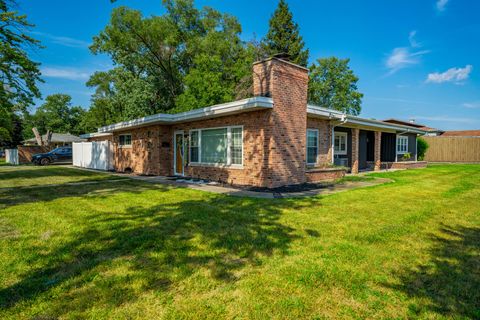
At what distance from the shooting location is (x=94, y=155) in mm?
20234

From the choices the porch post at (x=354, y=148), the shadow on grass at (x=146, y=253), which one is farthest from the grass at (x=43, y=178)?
the porch post at (x=354, y=148)

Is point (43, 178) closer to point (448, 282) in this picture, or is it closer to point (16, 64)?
point (16, 64)

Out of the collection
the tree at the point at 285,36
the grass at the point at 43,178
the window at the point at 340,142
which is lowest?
the grass at the point at 43,178

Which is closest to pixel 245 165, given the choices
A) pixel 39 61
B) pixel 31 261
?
pixel 31 261

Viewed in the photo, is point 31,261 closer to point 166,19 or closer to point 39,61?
point 39,61

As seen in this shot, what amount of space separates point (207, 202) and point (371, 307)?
16.1 feet

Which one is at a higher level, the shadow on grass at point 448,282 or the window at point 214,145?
the window at point 214,145

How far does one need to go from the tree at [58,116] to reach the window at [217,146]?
50.7 metres

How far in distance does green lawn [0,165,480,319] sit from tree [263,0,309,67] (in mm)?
26536

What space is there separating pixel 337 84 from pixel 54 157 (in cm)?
3741

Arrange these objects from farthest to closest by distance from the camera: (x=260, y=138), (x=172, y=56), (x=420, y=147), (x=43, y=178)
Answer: (x=172, y=56) < (x=420, y=147) < (x=43, y=178) < (x=260, y=138)

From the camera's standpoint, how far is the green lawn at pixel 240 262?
7.98ft

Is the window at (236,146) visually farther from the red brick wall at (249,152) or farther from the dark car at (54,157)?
the dark car at (54,157)

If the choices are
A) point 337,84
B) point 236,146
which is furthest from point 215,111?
point 337,84
